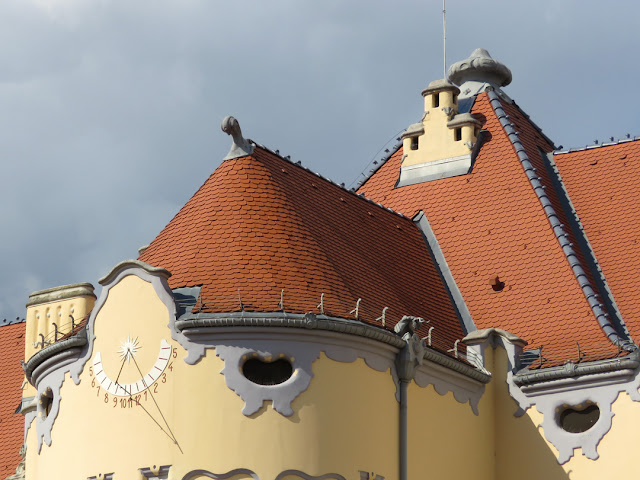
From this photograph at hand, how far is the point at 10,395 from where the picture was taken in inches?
1435

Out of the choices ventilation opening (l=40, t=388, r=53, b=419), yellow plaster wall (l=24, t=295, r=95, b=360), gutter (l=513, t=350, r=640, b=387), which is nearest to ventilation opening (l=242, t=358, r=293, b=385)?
ventilation opening (l=40, t=388, r=53, b=419)

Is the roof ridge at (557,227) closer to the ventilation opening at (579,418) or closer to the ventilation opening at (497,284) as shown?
the ventilation opening at (579,418)

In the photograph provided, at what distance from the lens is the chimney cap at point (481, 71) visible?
3681cm

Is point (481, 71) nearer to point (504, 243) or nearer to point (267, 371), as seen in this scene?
point (504, 243)

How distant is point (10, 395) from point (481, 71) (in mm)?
12503

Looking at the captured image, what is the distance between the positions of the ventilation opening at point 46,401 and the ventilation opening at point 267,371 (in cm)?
393

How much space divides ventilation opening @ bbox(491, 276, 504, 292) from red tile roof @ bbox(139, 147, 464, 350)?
3.07 ft

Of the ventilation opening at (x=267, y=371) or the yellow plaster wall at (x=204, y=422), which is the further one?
the ventilation opening at (x=267, y=371)

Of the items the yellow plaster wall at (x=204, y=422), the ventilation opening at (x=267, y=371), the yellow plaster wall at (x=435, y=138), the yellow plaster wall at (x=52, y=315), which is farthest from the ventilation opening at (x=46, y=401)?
the yellow plaster wall at (x=435, y=138)

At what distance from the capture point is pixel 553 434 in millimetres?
29141

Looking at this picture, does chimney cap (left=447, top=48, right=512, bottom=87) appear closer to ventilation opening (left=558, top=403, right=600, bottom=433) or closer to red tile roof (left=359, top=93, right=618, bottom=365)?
red tile roof (left=359, top=93, right=618, bottom=365)

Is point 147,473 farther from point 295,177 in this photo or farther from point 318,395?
point 295,177

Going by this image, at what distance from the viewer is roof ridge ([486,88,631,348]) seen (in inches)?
1178

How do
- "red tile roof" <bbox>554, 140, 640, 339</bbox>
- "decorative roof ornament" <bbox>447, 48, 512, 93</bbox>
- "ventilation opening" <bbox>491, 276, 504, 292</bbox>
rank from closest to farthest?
"red tile roof" <bbox>554, 140, 640, 339</bbox>
"ventilation opening" <bbox>491, 276, 504, 292</bbox>
"decorative roof ornament" <bbox>447, 48, 512, 93</bbox>
